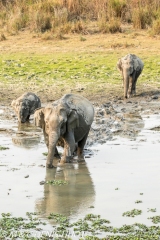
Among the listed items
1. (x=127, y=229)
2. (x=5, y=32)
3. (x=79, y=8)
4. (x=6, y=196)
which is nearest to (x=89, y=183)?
(x=6, y=196)

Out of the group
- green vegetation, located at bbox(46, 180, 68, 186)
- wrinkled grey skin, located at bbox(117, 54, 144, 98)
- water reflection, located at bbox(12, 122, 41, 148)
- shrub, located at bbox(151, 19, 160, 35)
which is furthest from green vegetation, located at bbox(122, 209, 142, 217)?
shrub, located at bbox(151, 19, 160, 35)

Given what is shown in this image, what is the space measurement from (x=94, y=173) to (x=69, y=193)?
1027mm

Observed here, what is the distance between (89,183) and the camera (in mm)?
9398

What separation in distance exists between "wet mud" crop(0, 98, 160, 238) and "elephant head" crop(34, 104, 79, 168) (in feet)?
1.27

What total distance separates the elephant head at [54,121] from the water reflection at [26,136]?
1515mm

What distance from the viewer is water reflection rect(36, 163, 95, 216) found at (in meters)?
8.27

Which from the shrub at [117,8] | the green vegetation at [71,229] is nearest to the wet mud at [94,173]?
the green vegetation at [71,229]

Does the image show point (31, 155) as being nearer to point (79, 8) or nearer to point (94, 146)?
point (94, 146)

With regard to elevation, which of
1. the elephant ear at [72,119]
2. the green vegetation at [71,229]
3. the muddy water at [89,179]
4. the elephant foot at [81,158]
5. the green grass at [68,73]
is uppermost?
the elephant ear at [72,119]

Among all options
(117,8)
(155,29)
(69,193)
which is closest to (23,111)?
(69,193)

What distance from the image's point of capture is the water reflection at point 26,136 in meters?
11.9

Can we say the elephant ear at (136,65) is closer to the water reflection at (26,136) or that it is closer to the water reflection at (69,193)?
the water reflection at (26,136)

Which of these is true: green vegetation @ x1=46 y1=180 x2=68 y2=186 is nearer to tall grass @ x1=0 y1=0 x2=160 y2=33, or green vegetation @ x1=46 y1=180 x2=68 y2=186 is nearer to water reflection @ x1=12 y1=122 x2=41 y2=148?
water reflection @ x1=12 y1=122 x2=41 y2=148

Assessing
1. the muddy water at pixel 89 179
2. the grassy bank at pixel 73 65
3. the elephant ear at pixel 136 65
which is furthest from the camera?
the grassy bank at pixel 73 65
